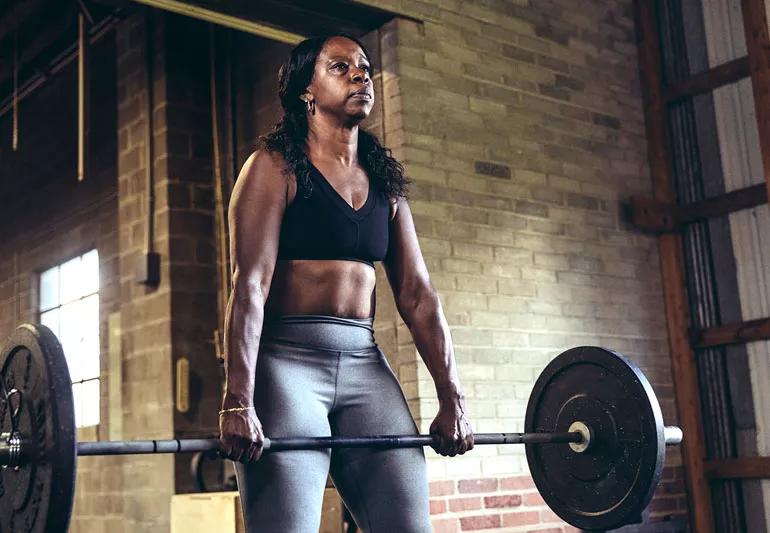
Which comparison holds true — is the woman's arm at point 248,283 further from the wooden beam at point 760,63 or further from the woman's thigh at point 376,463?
the wooden beam at point 760,63

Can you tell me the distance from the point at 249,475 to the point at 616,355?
1152 millimetres

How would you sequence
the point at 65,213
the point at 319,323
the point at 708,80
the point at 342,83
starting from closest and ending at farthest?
the point at 319,323 → the point at 342,83 → the point at 708,80 → the point at 65,213

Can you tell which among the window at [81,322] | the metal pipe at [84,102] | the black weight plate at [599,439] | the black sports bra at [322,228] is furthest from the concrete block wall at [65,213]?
the black sports bra at [322,228]

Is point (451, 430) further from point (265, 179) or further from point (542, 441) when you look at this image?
point (265, 179)

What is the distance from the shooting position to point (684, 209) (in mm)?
5293

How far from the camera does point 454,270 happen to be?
14.5 ft

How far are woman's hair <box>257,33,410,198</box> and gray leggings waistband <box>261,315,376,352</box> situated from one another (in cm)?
30

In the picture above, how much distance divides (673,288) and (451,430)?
3188 millimetres

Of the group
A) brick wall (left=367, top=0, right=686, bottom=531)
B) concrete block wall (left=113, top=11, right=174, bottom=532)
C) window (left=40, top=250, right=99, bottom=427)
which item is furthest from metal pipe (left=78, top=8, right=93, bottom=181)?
window (left=40, top=250, right=99, bottom=427)

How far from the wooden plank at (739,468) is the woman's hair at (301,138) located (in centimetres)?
310

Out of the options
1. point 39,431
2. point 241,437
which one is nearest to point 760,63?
point 241,437

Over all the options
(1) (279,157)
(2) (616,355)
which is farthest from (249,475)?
(2) (616,355)

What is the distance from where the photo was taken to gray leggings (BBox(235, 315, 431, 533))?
216 centimetres

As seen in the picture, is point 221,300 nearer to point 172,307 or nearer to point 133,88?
point 172,307
